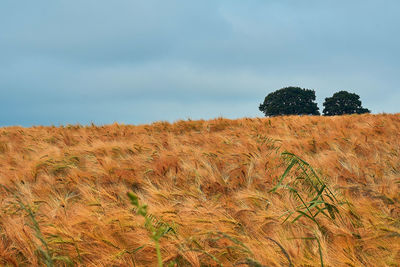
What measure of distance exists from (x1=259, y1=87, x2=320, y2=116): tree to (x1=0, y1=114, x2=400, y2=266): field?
29886 mm

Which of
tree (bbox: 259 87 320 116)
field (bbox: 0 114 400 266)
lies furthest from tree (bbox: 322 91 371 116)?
field (bbox: 0 114 400 266)

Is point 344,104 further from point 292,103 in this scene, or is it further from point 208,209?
point 208,209

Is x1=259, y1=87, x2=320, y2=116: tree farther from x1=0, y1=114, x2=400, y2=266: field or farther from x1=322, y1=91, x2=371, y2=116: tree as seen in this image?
x1=0, y1=114, x2=400, y2=266: field

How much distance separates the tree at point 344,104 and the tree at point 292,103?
199 centimetres

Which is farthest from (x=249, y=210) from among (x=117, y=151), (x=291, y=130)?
(x=291, y=130)

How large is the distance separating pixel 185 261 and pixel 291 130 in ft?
19.8

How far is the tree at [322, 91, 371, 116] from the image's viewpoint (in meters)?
33.2

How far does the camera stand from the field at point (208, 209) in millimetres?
1677

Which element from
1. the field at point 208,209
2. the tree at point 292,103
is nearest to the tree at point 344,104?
the tree at point 292,103

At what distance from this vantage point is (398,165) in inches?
148

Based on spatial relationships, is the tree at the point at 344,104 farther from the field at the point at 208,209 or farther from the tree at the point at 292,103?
the field at the point at 208,209

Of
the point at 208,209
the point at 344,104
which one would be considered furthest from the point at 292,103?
the point at 208,209

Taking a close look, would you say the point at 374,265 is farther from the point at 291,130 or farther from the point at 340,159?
the point at 291,130

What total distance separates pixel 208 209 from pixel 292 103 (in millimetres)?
34110
